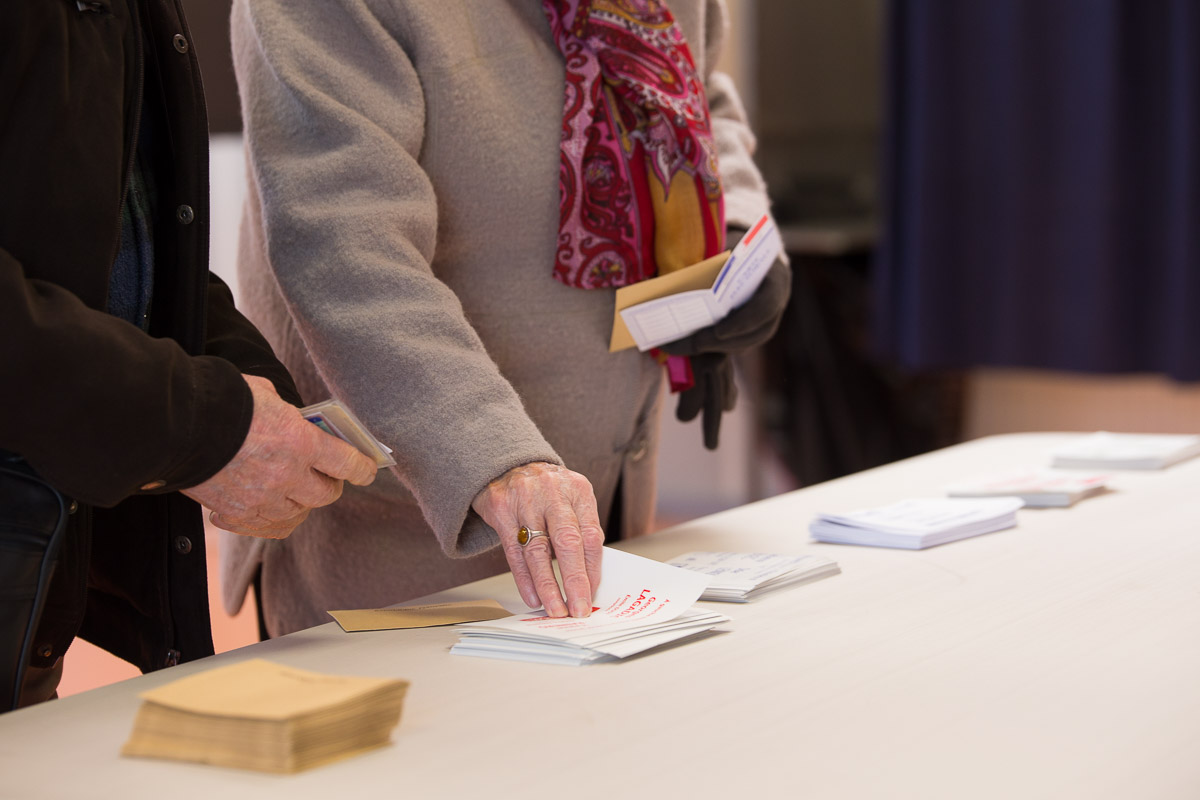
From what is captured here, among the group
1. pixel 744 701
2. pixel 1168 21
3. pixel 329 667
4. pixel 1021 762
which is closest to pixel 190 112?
pixel 329 667

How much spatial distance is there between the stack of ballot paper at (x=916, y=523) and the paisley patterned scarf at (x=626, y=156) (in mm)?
317

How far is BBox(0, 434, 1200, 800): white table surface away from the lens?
2.12 ft

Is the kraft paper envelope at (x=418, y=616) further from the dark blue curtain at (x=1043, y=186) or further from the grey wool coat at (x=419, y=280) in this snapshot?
the dark blue curtain at (x=1043, y=186)

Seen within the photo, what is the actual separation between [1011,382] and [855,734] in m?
3.47

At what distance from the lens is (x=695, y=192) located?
1274mm

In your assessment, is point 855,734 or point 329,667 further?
point 329,667

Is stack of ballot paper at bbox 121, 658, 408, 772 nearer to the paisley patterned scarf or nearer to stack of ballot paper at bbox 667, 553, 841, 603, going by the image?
stack of ballot paper at bbox 667, 553, 841, 603

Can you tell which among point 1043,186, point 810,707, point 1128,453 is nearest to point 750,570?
point 810,707

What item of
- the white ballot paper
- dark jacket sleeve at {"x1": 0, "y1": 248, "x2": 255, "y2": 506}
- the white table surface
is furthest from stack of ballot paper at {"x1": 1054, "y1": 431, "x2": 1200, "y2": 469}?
dark jacket sleeve at {"x1": 0, "y1": 248, "x2": 255, "y2": 506}

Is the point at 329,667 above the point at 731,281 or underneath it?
underneath

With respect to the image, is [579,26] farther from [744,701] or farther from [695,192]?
[744,701]

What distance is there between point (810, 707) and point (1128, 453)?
1123 millimetres

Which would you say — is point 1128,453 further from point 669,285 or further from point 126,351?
point 126,351

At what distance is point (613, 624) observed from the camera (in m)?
0.91
